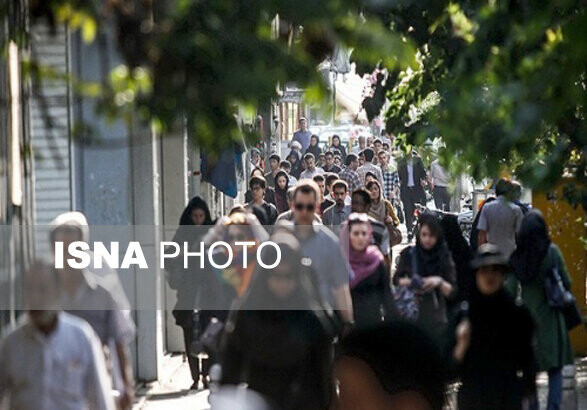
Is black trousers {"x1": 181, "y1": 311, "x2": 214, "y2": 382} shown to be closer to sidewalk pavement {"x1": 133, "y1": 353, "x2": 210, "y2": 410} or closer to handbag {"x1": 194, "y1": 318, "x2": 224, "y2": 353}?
sidewalk pavement {"x1": 133, "y1": 353, "x2": 210, "y2": 410}

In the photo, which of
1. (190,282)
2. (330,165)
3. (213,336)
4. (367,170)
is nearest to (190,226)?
(190,282)

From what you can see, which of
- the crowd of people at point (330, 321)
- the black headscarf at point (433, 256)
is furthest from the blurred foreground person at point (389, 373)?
the black headscarf at point (433, 256)

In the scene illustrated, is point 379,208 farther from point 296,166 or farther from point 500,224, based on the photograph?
point 296,166

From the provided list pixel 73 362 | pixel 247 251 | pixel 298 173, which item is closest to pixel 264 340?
pixel 73 362

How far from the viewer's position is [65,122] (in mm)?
14406

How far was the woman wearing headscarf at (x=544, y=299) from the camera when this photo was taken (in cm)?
1398

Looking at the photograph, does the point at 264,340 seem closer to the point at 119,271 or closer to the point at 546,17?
the point at 546,17

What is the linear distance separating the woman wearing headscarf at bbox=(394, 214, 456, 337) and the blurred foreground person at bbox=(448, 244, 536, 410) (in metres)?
2.33

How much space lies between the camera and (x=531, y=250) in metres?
14.4

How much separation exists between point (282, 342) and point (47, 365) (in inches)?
69.0

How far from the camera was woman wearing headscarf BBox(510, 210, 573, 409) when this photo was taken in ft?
45.9

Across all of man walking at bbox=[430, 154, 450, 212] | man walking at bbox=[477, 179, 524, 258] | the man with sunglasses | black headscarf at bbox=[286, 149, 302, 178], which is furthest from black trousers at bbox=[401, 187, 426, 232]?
the man with sunglasses

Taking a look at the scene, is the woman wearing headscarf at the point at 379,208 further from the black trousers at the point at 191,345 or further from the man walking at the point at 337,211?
the black trousers at the point at 191,345

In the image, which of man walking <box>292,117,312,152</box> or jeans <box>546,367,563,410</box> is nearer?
jeans <box>546,367,563,410</box>
